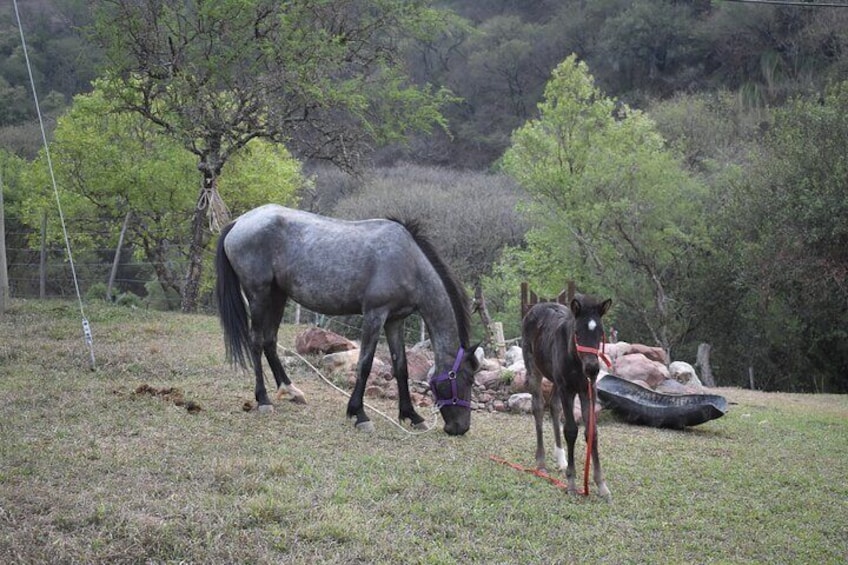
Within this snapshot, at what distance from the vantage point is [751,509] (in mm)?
6672

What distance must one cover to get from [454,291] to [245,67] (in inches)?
509

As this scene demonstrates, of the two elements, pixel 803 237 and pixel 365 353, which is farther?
pixel 803 237

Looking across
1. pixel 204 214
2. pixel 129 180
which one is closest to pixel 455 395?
pixel 204 214

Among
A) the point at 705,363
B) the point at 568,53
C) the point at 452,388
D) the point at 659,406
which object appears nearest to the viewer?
the point at 452,388

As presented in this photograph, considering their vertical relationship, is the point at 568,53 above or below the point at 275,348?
above

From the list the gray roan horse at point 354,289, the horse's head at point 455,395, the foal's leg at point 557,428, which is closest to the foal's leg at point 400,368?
the gray roan horse at point 354,289

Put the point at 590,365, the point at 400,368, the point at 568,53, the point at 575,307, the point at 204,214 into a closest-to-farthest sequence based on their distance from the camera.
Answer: the point at 590,365 → the point at 575,307 → the point at 400,368 → the point at 204,214 → the point at 568,53

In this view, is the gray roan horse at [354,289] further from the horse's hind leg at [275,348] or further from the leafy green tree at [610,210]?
the leafy green tree at [610,210]

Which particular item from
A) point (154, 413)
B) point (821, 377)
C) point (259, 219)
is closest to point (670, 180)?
point (821, 377)

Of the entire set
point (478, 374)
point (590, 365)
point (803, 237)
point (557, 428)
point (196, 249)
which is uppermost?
point (803, 237)

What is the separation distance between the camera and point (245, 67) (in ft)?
64.4

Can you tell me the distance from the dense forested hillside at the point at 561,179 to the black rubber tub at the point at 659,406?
144 inches

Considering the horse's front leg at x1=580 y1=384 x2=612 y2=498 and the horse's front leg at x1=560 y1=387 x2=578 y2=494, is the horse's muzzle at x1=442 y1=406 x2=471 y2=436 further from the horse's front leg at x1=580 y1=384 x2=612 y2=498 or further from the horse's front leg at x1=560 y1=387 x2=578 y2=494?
the horse's front leg at x1=580 y1=384 x2=612 y2=498

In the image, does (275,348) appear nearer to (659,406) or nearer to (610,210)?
(659,406)
